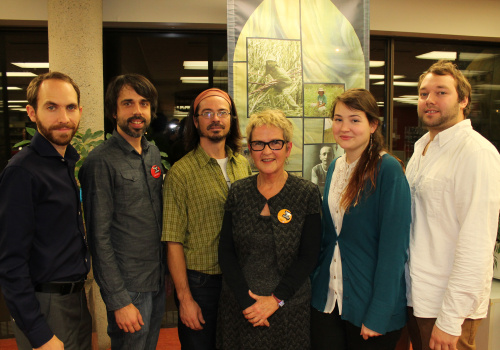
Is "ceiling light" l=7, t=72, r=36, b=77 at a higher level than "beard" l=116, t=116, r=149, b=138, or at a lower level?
higher

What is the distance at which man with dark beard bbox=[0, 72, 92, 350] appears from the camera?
1415mm

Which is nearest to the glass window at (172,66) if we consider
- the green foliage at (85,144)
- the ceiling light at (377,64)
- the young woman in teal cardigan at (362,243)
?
the green foliage at (85,144)

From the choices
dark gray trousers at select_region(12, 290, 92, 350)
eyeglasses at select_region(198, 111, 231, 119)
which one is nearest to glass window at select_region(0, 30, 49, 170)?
eyeglasses at select_region(198, 111, 231, 119)

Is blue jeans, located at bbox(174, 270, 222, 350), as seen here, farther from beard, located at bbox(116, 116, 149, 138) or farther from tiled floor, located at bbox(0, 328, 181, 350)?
tiled floor, located at bbox(0, 328, 181, 350)

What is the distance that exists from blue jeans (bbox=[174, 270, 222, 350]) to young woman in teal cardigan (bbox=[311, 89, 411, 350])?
534 mm

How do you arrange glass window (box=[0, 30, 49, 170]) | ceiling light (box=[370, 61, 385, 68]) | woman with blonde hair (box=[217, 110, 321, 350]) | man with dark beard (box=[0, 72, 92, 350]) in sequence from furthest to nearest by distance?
1. ceiling light (box=[370, 61, 385, 68])
2. glass window (box=[0, 30, 49, 170])
3. woman with blonde hair (box=[217, 110, 321, 350])
4. man with dark beard (box=[0, 72, 92, 350])

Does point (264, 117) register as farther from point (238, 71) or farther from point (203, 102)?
point (238, 71)

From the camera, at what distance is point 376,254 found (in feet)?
5.24

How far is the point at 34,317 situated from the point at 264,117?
129 cm

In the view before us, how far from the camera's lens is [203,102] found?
6.76ft

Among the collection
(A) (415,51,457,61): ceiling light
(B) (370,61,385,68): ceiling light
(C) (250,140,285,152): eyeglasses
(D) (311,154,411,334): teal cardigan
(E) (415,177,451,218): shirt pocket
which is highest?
(A) (415,51,457,61): ceiling light

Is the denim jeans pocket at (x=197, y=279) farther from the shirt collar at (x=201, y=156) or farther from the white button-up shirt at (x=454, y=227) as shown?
the white button-up shirt at (x=454, y=227)

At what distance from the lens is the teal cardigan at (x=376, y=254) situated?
1.51 meters

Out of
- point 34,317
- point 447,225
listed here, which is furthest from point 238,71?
point 34,317
